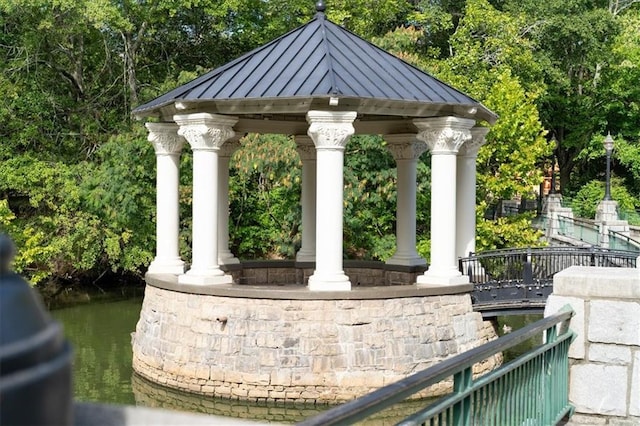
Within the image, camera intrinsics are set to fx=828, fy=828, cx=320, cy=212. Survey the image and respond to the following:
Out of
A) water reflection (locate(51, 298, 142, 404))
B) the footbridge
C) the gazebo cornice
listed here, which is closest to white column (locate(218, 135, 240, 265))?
the gazebo cornice

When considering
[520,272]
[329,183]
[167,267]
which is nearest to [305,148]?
[167,267]

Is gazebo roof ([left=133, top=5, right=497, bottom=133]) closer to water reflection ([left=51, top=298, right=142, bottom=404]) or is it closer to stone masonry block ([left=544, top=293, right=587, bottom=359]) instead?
water reflection ([left=51, top=298, right=142, bottom=404])

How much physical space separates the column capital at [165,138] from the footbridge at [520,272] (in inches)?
218

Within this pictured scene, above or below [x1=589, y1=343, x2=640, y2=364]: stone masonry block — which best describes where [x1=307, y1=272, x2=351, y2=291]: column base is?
below

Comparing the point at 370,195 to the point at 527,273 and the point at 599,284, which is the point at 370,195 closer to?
the point at 527,273

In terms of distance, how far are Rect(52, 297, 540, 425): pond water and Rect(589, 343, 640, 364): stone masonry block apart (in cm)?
432

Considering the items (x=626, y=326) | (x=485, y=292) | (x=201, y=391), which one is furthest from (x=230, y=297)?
(x=626, y=326)

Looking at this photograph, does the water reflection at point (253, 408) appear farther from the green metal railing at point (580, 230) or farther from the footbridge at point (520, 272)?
the green metal railing at point (580, 230)

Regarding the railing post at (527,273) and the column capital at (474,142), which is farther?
the column capital at (474,142)

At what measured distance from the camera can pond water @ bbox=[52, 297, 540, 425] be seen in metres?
11.6

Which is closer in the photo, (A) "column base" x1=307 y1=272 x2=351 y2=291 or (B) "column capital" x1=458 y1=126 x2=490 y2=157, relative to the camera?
(A) "column base" x1=307 y1=272 x2=351 y2=291

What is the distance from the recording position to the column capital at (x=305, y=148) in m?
17.1

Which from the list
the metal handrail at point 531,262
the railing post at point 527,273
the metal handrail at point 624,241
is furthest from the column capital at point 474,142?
the metal handrail at point 624,241

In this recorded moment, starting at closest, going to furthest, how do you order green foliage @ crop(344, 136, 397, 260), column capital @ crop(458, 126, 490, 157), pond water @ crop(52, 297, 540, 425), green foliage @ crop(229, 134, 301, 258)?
pond water @ crop(52, 297, 540, 425)
column capital @ crop(458, 126, 490, 157)
green foliage @ crop(344, 136, 397, 260)
green foliage @ crop(229, 134, 301, 258)
